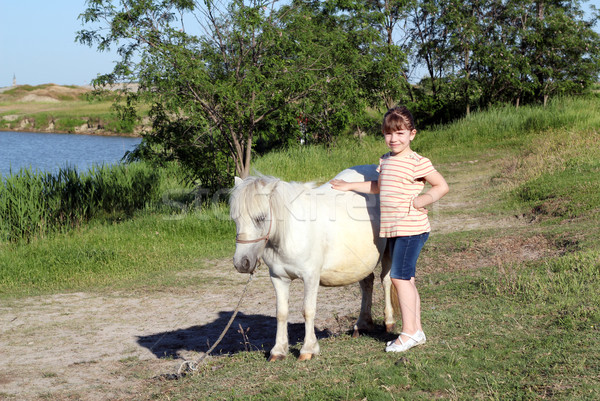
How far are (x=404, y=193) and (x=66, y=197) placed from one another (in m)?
10.6

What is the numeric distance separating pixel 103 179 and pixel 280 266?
1133cm

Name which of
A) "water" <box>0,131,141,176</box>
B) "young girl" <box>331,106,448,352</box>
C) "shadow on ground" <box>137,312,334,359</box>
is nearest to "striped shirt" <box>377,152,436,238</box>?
"young girl" <box>331,106,448,352</box>

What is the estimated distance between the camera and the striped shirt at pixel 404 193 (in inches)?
164

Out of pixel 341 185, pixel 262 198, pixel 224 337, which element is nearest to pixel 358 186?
pixel 341 185

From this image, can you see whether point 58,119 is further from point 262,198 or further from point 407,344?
point 407,344

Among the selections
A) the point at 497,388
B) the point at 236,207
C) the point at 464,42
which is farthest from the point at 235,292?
the point at 464,42

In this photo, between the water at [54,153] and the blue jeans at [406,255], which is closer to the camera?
the blue jeans at [406,255]

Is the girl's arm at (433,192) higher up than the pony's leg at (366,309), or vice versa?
the girl's arm at (433,192)

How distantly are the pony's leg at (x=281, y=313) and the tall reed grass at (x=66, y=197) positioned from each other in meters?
8.22

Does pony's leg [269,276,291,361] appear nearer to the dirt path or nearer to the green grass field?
the green grass field

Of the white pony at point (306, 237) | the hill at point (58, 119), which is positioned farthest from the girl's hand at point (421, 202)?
the hill at point (58, 119)

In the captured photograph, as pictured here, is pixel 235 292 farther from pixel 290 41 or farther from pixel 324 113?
pixel 324 113

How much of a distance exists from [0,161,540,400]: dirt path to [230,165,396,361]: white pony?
1.11 m

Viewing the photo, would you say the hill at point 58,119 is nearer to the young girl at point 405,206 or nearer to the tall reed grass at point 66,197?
the tall reed grass at point 66,197
